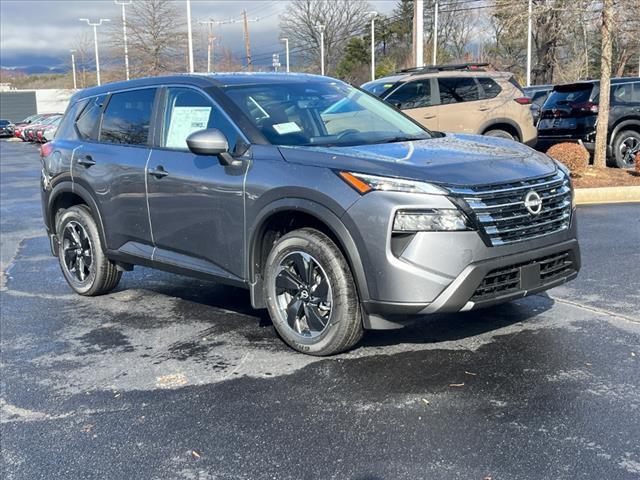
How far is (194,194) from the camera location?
5.14m

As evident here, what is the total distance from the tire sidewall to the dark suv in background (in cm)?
1001

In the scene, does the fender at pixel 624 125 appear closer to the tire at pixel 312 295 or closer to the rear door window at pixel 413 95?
the rear door window at pixel 413 95

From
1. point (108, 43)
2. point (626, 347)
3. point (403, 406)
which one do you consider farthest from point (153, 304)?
point (108, 43)

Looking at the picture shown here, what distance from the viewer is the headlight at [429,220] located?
159 inches

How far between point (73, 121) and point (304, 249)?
3.29m

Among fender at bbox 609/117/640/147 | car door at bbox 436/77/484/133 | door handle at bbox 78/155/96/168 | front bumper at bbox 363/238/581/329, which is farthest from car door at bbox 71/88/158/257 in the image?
fender at bbox 609/117/640/147

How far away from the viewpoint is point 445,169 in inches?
166

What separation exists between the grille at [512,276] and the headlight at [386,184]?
1.93 feet

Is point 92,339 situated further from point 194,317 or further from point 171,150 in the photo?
point 171,150

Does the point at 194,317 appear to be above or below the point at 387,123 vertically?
below

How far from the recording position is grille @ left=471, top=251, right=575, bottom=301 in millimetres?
4164

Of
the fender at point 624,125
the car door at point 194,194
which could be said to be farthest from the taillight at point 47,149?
the fender at point 624,125

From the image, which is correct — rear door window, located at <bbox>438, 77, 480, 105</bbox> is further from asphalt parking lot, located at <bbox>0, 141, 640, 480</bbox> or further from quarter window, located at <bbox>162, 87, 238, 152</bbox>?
quarter window, located at <bbox>162, 87, 238, 152</bbox>

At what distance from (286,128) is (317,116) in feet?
1.13
